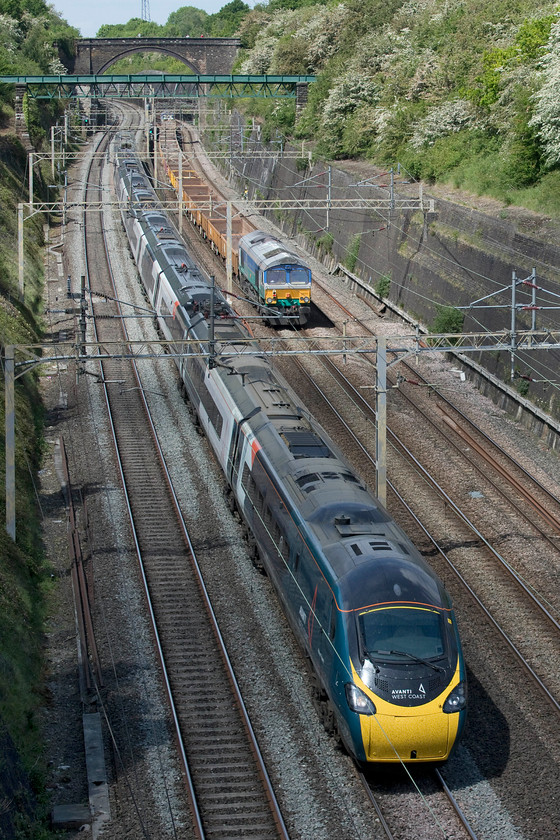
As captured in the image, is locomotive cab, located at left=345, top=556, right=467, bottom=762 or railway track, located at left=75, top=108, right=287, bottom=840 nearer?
locomotive cab, located at left=345, top=556, right=467, bottom=762

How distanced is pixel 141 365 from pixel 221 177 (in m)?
52.4

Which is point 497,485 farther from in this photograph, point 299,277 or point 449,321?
point 299,277

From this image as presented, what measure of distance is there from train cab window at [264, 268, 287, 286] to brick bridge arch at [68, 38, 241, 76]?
7208cm

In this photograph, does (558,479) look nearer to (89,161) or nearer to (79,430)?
(79,430)

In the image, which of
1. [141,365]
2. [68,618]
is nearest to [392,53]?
[141,365]

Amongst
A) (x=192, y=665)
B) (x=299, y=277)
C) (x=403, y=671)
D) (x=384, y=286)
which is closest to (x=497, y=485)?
(x=192, y=665)

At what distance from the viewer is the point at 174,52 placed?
104 metres

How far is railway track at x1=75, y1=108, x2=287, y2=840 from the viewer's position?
43.3 feet

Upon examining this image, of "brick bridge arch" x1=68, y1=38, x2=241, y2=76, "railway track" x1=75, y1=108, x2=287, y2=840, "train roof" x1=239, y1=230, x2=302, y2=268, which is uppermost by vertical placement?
"brick bridge arch" x1=68, y1=38, x2=241, y2=76

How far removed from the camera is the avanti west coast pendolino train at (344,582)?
1305 cm

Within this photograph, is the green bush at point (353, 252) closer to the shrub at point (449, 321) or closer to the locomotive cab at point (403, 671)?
the shrub at point (449, 321)

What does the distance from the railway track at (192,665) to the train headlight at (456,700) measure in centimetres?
273

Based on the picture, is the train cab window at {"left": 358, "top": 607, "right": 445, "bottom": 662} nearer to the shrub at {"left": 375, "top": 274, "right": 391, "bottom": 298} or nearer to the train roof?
the train roof

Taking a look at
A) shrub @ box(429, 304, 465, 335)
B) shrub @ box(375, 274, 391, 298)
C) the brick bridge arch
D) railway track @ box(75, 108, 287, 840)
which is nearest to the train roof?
shrub @ box(375, 274, 391, 298)
